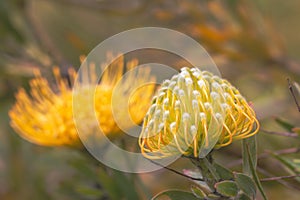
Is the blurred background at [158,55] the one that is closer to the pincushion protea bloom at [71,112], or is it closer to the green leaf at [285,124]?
the pincushion protea bloom at [71,112]

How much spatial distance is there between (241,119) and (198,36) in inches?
42.1

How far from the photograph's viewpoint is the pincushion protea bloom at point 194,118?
894mm

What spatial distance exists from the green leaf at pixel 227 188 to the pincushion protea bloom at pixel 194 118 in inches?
2.4

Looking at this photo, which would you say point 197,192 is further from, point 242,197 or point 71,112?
point 71,112

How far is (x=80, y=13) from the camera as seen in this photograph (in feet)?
8.77

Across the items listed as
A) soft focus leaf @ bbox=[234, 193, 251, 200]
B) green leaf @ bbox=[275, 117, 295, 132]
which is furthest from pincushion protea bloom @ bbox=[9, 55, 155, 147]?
soft focus leaf @ bbox=[234, 193, 251, 200]

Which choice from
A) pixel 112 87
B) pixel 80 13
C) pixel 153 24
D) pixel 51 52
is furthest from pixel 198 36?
pixel 80 13

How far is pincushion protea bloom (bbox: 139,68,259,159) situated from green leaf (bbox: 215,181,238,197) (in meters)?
0.06

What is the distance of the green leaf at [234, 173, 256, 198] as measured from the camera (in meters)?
0.85

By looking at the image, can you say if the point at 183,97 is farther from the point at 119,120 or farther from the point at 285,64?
the point at 285,64

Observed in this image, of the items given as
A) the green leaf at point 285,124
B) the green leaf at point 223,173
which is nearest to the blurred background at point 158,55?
the green leaf at point 285,124

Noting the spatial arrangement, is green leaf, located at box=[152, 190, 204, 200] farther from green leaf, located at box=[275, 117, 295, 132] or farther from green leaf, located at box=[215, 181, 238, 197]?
green leaf, located at box=[275, 117, 295, 132]

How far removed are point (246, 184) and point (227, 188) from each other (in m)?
0.03

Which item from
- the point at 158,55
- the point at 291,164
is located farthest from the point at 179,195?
the point at 158,55
